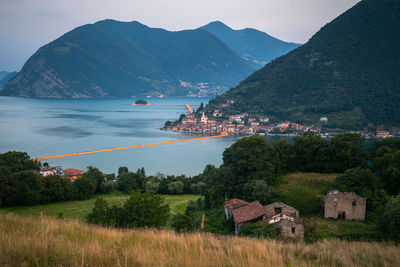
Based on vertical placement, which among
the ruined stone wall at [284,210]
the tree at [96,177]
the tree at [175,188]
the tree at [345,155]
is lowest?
the tree at [175,188]

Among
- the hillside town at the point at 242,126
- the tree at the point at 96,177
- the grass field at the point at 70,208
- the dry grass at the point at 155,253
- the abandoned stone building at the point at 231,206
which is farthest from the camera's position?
the hillside town at the point at 242,126

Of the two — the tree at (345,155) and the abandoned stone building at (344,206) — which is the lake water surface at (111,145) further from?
the abandoned stone building at (344,206)

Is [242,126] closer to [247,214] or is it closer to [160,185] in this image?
[160,185]

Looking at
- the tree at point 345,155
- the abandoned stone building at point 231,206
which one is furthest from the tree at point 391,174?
the abandoned stone building at point 231,206

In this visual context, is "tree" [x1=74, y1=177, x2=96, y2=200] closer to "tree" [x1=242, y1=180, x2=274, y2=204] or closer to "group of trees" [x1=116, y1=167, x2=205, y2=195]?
"group of trees" [x1=116, y1=167, x2=205, y2=195]

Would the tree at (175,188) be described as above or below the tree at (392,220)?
below

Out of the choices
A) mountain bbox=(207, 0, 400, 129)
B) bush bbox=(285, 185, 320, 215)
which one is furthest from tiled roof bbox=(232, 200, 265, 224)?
mountain bbox=(207, 0, 400, 129)
